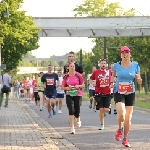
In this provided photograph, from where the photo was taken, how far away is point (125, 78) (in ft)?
37.6

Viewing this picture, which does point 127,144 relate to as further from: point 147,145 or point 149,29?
point 149,29

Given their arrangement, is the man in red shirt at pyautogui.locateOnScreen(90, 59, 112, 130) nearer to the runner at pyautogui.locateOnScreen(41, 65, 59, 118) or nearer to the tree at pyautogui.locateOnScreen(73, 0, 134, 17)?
the runner at pyautogui.locateOnScreen(41, 65, 59, 118)

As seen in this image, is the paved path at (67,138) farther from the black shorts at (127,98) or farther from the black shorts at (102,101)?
the black shorts at (127,98)

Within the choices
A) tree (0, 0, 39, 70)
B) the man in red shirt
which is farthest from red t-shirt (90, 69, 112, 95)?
tree (0, 0, 39, 70)

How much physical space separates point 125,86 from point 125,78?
0.48 ft

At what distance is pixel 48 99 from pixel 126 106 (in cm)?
950

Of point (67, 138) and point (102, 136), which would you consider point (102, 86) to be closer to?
point (102, 136)

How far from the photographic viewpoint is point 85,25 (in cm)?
5900

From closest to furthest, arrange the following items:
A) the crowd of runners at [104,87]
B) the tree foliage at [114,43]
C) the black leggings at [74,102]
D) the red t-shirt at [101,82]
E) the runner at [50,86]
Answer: the crowd of runners at [104,87] < the black leggings at [74,102] < the red t-shirt at [101,82] < the runner at [50,86] < the tree foliage at [114,43]

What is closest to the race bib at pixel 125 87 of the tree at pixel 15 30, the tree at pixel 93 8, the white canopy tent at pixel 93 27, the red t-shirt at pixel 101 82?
the red t-shirt at pixel 101 82

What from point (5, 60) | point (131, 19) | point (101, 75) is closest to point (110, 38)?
point (131, 19)

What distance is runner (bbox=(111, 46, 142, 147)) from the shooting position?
37.5ft

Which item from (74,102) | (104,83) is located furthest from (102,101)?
(74,102)

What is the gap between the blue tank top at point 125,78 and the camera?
11.4 m
